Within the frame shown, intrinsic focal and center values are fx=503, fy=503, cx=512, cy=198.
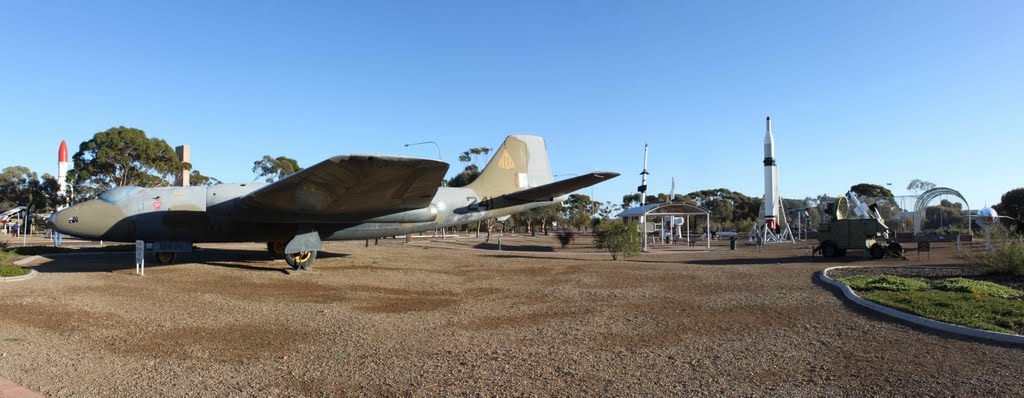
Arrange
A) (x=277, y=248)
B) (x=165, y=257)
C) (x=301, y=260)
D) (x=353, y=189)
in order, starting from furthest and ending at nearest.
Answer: (x=277, y=248)
(x=165, y=257)
(x=301, y=260)
(x=353, y=189)

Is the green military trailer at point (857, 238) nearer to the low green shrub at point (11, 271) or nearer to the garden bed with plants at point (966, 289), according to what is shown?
the garden bed with plants at point (966, 289)

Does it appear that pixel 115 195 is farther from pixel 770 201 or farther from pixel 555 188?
pixel 770 201

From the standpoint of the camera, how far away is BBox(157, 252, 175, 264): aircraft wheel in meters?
19.9

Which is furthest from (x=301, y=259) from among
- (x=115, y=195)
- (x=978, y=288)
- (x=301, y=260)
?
(x=978, y=288)

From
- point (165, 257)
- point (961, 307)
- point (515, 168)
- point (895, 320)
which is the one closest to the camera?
point (895, 320)

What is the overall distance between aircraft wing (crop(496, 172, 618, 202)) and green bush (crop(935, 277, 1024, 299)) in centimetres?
918

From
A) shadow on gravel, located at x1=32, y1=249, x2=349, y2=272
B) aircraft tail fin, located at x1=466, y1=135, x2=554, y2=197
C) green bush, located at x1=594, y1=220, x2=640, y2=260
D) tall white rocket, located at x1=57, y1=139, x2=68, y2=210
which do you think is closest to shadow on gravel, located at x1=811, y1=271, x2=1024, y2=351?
aircraft tail fin, located at x1=466, y1=135, x2=554, y2=197

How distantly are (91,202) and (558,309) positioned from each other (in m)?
17.2

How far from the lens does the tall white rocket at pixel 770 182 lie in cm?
5653

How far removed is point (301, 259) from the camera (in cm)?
1822

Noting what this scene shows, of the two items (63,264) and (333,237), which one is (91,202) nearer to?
(63,264)

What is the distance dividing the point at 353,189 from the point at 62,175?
71.4 m

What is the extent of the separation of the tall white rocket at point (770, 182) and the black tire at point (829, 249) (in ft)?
98.5

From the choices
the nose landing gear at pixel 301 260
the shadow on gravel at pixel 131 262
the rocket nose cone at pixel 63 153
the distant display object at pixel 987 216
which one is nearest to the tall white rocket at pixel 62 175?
the rocket nose cone at pixel 63 153
